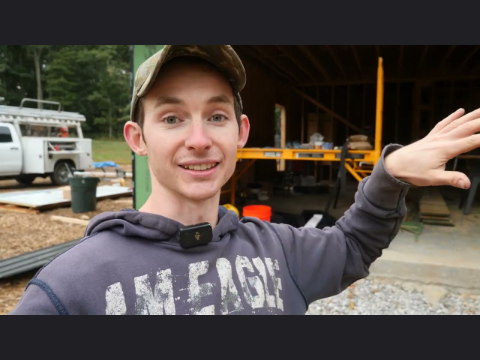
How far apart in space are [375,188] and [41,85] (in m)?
33.3

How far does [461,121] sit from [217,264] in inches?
34.7

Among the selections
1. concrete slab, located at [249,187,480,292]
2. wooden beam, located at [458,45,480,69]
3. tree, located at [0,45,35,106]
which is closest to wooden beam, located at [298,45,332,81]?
wooden beam, located at [458,45,480,69]

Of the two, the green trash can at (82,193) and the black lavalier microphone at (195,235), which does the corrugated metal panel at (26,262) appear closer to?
the green trash can at (82,193)

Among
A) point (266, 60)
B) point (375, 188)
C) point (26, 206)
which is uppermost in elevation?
point (266, 60)

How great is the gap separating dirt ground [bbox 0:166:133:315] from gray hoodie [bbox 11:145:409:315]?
3469 millimetres

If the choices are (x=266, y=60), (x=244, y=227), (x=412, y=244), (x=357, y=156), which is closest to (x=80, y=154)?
(x=266, y=60)

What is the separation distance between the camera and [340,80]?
12.1 meters

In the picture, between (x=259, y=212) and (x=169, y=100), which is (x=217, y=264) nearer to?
(x=169, y=100)

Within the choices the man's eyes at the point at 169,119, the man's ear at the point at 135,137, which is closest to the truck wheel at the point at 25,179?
the man's ear at the point at 135,137

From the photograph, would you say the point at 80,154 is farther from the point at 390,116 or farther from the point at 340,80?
the point at 390,116

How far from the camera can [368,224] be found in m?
1.44

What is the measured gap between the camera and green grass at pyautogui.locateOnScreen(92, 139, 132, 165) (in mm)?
22453

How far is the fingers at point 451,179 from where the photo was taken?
1.03 meters

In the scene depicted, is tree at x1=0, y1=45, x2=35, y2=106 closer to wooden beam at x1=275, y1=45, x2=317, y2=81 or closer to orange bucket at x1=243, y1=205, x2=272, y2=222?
wooden beam at x1=275, y1=45, x2=317, y2=81
